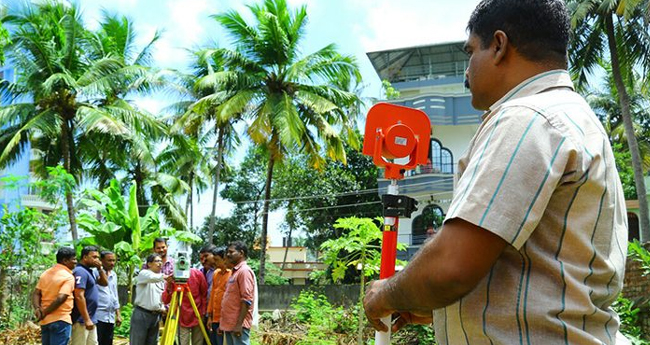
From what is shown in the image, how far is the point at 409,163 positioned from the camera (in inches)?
108

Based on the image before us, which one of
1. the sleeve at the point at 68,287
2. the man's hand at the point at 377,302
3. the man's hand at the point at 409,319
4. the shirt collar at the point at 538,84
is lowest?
the sleeve at the point at 68,287

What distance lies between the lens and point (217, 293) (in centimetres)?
872

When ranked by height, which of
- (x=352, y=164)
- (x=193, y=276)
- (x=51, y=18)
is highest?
(x=51, y=18)

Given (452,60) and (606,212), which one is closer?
(606,212)

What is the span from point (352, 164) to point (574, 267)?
2794 cm

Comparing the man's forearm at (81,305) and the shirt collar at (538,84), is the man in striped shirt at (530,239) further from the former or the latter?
the man's forearm at (81,305)

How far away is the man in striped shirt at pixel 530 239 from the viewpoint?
138cm

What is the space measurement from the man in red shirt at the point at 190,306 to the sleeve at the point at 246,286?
1498 millimetres

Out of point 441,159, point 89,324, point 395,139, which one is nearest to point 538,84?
point 395,139

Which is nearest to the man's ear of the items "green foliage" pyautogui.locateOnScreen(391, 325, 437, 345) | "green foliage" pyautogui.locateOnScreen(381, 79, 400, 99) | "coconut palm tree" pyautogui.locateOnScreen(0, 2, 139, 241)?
"green foliage" pyautogui.locateOnScreen(391, 325, 437, 345)

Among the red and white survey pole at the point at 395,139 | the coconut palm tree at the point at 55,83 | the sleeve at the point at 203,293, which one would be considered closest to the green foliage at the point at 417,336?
the sleeve at the point at 203,293

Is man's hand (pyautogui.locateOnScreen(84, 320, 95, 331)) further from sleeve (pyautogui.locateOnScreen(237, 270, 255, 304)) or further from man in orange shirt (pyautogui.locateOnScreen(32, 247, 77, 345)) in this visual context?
sleeve (pyautogui.locateOnScreen(237, 270, 255, 304))

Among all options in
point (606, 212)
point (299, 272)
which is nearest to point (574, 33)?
point (606, 212)

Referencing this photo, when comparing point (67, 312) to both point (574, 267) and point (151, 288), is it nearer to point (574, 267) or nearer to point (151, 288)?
point (151, 288)
